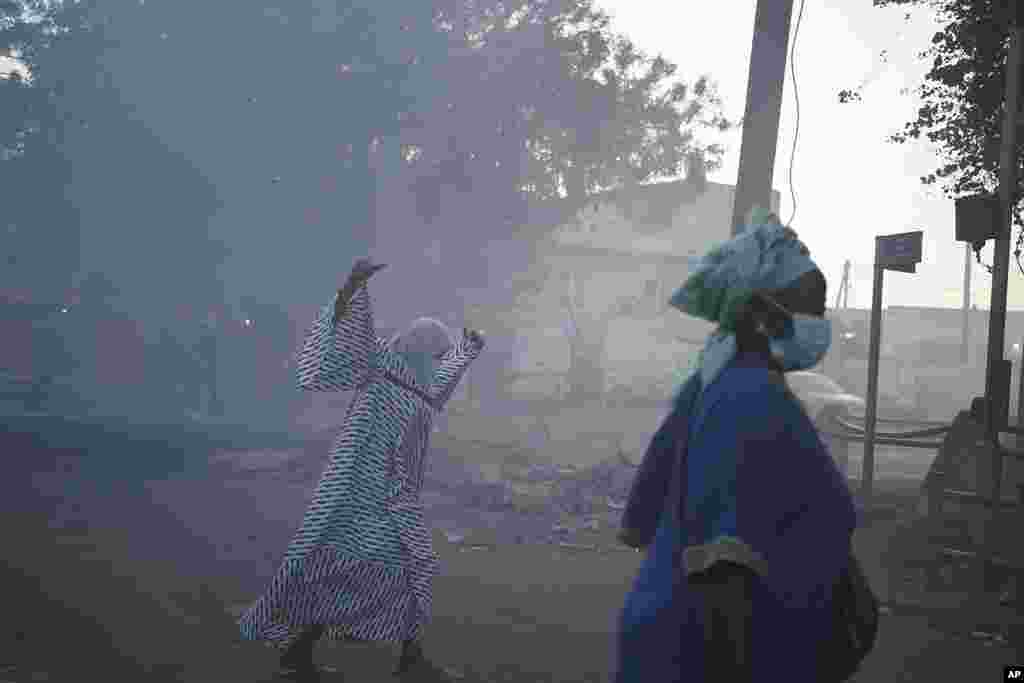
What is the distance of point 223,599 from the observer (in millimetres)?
7039

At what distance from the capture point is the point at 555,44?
80.8ft

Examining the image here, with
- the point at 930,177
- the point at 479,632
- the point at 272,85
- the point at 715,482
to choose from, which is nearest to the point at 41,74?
the point at 272,85

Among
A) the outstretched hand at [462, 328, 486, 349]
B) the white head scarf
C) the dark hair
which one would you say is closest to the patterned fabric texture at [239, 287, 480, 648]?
the white head scarf

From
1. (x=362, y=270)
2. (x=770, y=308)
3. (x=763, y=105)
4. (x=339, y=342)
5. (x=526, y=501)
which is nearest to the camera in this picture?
(x=770, y=308)

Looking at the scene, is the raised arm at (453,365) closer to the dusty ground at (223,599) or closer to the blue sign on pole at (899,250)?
the dusty ground at (223,599)

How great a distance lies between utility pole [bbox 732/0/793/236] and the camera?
9047mm

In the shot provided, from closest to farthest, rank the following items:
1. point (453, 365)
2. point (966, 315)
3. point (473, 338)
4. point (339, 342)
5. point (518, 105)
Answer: point (339, 342) → point (453, 365) → point (473, 338) → point (518, 105) → point (966, 315)

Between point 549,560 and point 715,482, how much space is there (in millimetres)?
7066

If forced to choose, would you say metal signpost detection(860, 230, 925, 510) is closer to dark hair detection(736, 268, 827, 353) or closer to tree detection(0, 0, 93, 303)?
dark hair detection(736, 268, 827, 353)

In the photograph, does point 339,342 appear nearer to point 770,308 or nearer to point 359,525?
point 359,525

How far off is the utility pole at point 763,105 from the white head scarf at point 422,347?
407 cm

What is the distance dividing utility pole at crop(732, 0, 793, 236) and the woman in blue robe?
675 centimetres

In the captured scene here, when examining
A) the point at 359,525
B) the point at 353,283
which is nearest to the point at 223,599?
the point at 359,525

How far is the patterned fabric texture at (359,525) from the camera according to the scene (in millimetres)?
5145
